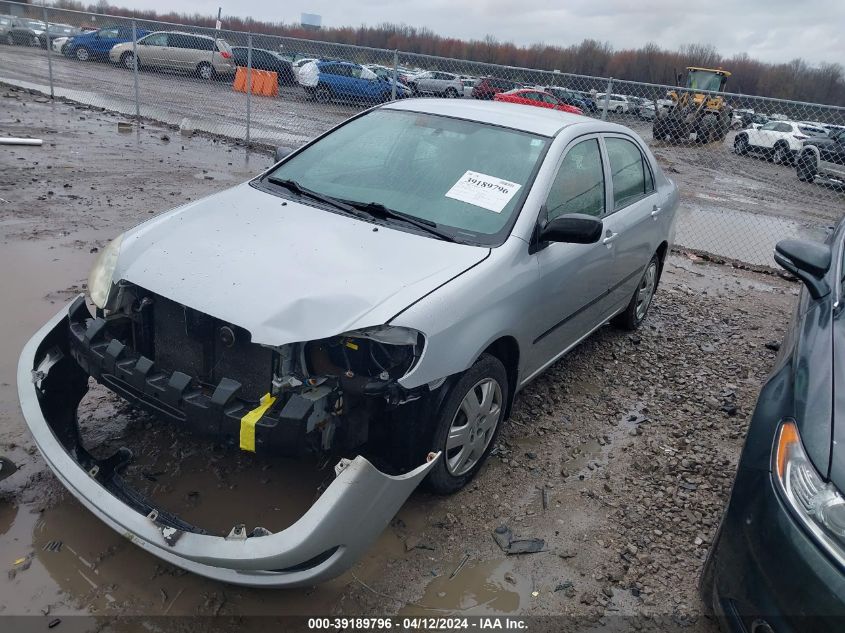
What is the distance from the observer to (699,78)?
2858 centimetres

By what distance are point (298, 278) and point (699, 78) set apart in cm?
3032

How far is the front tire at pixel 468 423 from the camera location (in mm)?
2887

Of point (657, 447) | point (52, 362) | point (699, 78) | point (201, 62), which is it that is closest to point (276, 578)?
point (52, 362)

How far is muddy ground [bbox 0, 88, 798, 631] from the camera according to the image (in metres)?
2.59

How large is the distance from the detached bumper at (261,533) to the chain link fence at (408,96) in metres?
8.08

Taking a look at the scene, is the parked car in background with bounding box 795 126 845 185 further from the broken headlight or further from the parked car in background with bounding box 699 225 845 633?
the broken headlight

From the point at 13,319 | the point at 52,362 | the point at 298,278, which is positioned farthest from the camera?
the point at 13,319

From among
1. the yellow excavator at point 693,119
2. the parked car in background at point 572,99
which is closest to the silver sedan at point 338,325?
the parked car in background at point 572,99

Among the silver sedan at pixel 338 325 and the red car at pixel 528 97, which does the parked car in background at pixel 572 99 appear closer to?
the red car at pixel 528 97

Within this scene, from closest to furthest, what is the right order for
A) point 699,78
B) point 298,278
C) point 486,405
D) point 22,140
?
point 298,278 < point 486,405 < point 22,140 < point 699,78

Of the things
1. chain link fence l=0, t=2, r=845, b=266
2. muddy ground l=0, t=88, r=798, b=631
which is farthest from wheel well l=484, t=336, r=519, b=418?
chain link fence l=0, t=2, r=845, b=266

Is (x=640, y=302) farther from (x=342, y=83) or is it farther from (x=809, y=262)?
(x=342, y=83)

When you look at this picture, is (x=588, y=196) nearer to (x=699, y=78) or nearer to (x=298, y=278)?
(x=298, y=278)

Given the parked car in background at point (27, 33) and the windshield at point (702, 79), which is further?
the windshield at point (702, 79)
